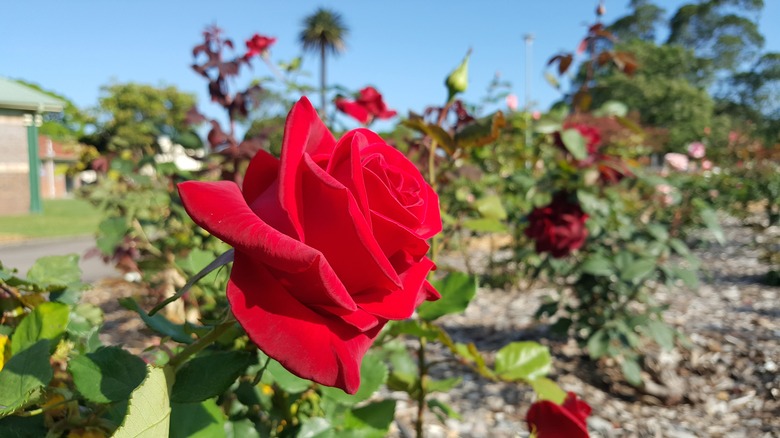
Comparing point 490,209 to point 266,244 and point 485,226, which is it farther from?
point 266,244

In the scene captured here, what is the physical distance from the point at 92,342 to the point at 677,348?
2.17 meters

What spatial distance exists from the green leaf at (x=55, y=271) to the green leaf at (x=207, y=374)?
238mm

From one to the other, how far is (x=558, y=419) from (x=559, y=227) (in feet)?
3.54

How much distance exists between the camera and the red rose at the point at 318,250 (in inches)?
11.7

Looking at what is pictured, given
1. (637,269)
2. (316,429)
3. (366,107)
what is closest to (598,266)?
(637,269)

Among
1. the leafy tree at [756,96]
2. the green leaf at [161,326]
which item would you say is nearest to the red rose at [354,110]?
the green leaf at [161,326]

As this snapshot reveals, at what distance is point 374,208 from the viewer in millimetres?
346

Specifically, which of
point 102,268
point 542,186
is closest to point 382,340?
point 542,186

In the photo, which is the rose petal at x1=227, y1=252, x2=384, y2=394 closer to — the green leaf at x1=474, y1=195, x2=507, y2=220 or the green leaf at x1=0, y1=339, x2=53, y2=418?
the green leaf at x1=0, y1=339, x2=53, y2=418

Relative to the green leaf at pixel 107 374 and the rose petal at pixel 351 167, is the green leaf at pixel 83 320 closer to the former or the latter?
the green leaf at pixel 107 374

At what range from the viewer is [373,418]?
28.6 inches

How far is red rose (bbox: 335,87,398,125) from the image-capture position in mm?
1557

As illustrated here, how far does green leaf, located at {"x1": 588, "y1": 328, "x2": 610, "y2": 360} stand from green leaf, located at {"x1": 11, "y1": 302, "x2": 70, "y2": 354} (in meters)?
1.75

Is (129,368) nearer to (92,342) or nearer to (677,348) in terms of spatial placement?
(92,342)
